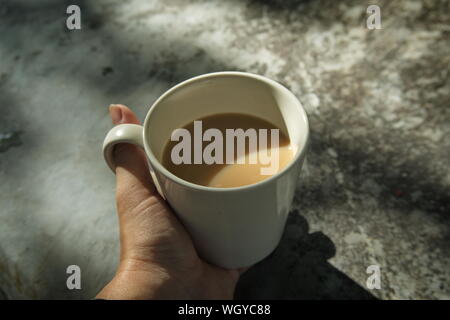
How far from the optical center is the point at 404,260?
700 millimetres

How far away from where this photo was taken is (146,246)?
0.64m

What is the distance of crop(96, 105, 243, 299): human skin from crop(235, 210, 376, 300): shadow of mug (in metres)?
0.09

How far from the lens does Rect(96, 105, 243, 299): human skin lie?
622 mm

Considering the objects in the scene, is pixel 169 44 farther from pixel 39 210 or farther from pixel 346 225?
pixel 346 225

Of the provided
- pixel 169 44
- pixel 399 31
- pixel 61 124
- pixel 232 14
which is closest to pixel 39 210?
pixel 61 124

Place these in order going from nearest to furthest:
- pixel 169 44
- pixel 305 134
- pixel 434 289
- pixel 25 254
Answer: pixel 305 134
pixel 434 289
pixel 25 254
pixel 169 44

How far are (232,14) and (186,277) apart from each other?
65 centimetres

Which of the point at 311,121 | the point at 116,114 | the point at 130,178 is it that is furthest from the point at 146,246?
the point at 311,121

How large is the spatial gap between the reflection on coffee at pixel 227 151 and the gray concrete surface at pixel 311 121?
22 cm

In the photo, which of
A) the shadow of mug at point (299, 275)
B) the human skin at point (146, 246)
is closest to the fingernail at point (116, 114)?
the human skin at point (146, 246)

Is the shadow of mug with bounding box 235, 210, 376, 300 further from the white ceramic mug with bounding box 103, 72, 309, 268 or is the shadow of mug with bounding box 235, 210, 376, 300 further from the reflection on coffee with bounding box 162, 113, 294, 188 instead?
the reflection on coffee with bounding box 162, 113, 294, 188

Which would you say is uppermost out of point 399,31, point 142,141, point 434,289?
point 399,31

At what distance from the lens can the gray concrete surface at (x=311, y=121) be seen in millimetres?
722

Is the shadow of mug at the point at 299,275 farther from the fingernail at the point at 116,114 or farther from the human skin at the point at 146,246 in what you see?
the fingernail at the point at 116,114
